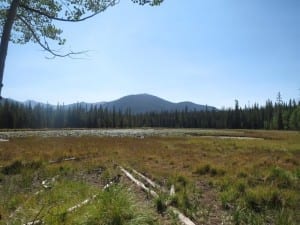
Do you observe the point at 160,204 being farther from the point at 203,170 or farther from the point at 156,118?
the point at 156,118

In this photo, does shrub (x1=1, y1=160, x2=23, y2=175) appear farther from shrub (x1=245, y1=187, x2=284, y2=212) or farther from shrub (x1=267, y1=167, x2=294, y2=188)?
shrub (x1=267, y1=167, x2=294, y2=188)

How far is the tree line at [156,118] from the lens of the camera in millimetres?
108250

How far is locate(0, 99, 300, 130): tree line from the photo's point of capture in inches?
4262

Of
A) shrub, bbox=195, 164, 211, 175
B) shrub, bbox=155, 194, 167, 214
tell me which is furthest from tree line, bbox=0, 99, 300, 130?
shrub, bbox=155, 194, 167, 214

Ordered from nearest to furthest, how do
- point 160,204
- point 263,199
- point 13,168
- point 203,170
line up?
point 160,204, point 263,199, point 203,170, point 13,168

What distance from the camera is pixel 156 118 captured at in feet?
526

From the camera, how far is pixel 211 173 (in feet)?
45.4

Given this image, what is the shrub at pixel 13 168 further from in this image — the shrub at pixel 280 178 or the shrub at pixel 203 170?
the shrub at pixel 280 178

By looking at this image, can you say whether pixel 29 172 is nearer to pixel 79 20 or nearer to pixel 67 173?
pixel 67 173

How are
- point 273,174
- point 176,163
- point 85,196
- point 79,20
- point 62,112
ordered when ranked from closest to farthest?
point 79,20
point 85,196
point 273,174
point 176,163
point 62,112

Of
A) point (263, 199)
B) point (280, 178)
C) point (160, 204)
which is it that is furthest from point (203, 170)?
point (160, 204)

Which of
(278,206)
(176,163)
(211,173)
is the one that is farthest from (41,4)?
(176,163)

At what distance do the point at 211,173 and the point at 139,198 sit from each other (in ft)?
18.9

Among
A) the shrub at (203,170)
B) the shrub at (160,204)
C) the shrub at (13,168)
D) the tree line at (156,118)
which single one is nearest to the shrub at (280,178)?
the shrub at (203,170)
